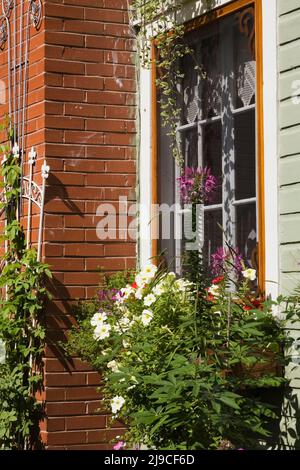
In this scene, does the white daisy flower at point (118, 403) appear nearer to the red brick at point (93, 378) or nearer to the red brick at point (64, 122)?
the red brick at point (93, 378)

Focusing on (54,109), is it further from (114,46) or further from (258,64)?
(258,64)

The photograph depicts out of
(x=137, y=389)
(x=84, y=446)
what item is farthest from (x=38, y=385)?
(x=137, y=389)

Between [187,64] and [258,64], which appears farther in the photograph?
[187,64]

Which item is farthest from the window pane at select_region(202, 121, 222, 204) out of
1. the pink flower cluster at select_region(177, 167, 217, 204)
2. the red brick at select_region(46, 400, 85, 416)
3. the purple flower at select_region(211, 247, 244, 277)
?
the red brick at select_region(46, 400, 85, 416)

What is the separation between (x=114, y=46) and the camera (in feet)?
21.5

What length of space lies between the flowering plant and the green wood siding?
119 millimetres

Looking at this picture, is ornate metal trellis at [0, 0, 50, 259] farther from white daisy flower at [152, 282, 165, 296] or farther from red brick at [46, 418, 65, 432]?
white daisy flower at [152, 282, 165, 296]

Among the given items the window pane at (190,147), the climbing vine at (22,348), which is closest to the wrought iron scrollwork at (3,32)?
the climbing vine at (22,348)

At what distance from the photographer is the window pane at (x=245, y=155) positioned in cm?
558

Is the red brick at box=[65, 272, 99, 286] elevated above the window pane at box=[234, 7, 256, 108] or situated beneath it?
situated beneath

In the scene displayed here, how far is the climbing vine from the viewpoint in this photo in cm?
617
